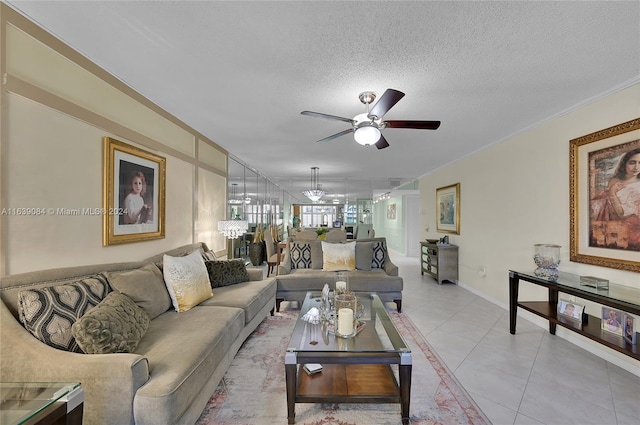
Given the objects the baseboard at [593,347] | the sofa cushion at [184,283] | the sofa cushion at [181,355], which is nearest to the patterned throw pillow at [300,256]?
the sofa cushion at [184,283]

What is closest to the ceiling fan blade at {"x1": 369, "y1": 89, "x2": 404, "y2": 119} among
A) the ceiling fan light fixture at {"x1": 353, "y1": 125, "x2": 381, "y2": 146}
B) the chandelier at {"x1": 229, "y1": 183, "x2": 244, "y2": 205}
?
the ceiling fan light fixture at {"x1": 353, "y1": 125, "x2": 381, "y2": 146}

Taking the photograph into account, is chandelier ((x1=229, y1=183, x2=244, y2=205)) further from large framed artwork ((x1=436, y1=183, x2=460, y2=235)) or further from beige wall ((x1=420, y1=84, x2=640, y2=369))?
beige wall ((x1=420, y1=84, x2=640, y2=369))

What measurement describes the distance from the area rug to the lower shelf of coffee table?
0.14 metres

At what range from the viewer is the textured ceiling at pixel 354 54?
5.31 feet

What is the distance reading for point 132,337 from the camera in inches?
67.1

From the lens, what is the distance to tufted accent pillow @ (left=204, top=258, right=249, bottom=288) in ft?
10.6

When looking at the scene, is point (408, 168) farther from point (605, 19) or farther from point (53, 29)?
point (53, 29)

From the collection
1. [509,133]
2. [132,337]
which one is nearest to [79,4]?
[132,337]

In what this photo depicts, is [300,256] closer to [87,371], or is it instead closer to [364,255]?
[364,255]

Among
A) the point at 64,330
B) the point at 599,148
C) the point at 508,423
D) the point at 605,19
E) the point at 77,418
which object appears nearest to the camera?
A: the point at 77,418

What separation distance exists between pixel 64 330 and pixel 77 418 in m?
0.71

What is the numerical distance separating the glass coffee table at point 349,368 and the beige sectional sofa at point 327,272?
4.79 feet

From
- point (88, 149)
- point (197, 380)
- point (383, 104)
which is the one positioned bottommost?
point (197, 380)

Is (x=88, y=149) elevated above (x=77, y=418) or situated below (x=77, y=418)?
above
